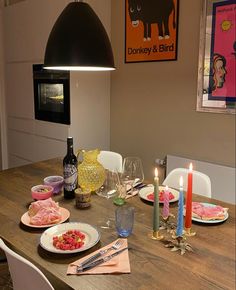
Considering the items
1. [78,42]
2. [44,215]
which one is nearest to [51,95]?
[78,42]

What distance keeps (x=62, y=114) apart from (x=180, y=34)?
1.29 m

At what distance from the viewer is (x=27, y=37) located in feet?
10.6

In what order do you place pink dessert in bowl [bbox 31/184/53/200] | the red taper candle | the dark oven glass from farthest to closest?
the dark oven glass < pink dessert in bowl [bbox 31/184/53/200] < the red taper candle

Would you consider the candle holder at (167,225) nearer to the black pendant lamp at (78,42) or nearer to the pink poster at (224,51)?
the black pendant lamp at (78,42)

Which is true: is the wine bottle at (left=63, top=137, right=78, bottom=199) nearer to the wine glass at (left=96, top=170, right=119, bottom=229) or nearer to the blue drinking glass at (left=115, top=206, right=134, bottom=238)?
the wine glass at (left=96, top=170, right=119, bottom=229)

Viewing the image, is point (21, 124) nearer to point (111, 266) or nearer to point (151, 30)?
point (151, 30)

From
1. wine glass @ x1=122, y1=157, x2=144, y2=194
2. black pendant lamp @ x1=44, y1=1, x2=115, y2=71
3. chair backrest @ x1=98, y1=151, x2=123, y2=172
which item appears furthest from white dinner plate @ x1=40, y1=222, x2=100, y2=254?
chair backrest @ x1=98, y1=151, x2=123, y2=172

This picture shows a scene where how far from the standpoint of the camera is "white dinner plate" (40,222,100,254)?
1079 mm

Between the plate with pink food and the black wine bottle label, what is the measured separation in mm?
187

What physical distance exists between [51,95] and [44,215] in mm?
2010

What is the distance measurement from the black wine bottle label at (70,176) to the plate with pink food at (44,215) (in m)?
0.19

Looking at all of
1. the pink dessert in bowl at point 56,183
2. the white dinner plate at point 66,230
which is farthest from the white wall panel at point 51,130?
the white dinner plate at point 66,230

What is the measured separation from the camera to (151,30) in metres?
2.75

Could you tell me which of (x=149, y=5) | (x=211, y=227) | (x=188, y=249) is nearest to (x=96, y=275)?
(x=188, y=249)
